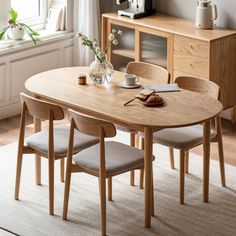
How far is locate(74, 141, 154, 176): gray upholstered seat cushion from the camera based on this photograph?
4816 millimetres

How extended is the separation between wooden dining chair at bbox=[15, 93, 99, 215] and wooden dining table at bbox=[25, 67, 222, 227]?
19 cm

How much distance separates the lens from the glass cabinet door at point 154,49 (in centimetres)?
687

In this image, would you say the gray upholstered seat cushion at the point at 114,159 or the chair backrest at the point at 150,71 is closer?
the gray upholstered seat cushion at the point at 114,159

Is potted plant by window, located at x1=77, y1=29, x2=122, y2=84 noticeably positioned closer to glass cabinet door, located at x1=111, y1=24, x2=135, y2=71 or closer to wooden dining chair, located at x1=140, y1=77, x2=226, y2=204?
wooden dining chair, located at x1=140, y1=77, x2=226, y2=204

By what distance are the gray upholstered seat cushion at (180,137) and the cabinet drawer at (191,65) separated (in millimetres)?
1161

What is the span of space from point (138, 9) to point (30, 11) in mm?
1048

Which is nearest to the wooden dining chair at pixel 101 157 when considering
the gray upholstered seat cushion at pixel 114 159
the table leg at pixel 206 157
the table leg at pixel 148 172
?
the gray upholstered seat cushion at pixel 114 159

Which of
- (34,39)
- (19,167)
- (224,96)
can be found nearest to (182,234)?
(19,167)

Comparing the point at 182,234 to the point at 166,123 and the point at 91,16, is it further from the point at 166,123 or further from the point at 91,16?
the point at 91,16

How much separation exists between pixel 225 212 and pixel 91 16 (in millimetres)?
2881

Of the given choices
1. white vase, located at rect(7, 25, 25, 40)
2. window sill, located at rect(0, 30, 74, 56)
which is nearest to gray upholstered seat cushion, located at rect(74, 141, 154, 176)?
window sill, located at rect(0, 30, 74, 56)

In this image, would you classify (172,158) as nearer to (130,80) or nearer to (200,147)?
(200,147)

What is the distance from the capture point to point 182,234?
4887 mm

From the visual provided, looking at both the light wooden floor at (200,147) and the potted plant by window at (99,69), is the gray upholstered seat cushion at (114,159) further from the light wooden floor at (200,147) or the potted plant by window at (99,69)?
the light wooden floor at (200,147)
